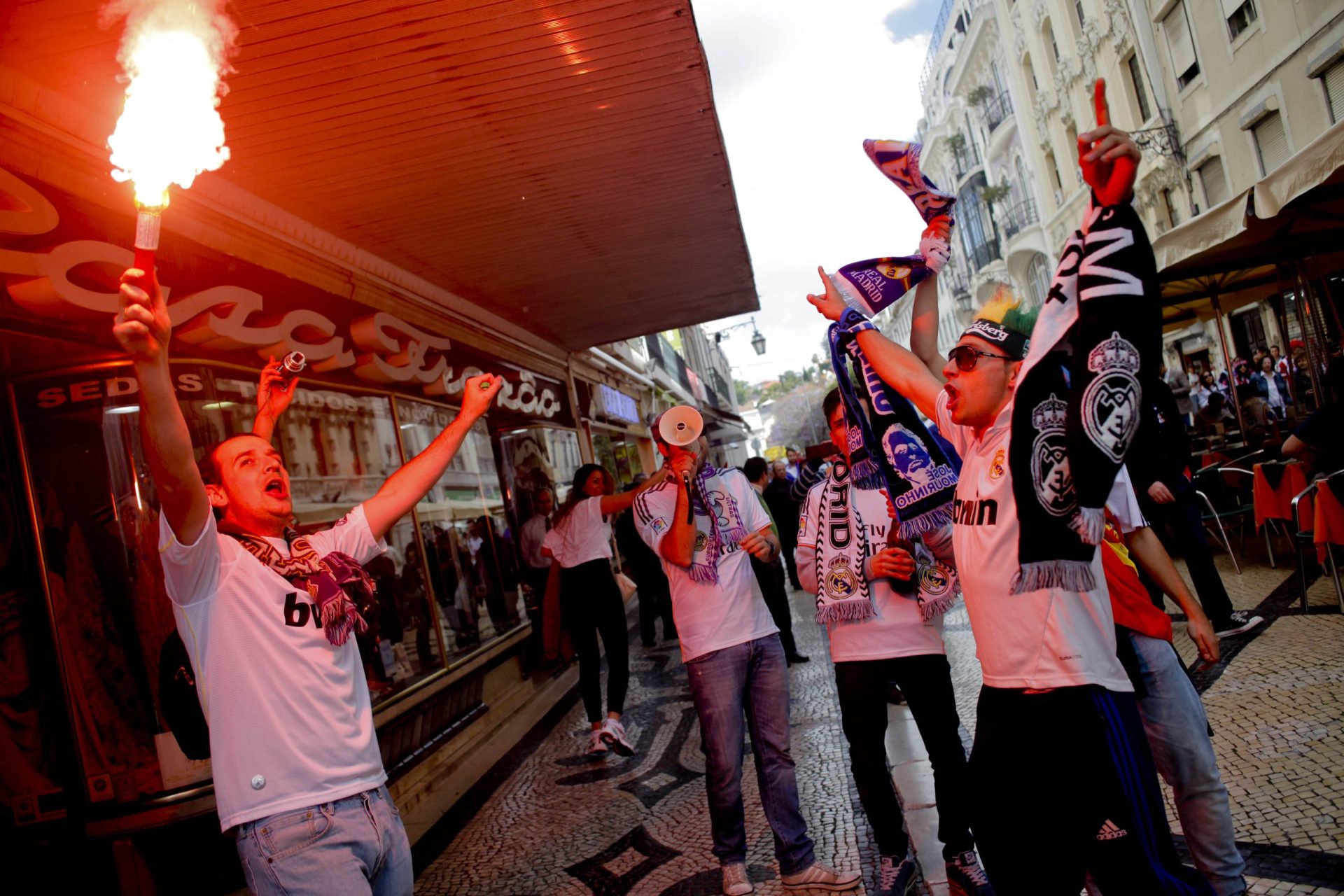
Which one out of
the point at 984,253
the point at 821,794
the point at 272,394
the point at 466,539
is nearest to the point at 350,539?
the point at 272,394

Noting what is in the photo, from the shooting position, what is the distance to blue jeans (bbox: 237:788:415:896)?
7.09 feet

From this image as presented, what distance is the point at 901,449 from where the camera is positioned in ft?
11.0

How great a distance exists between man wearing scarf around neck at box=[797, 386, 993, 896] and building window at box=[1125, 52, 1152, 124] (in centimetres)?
2582

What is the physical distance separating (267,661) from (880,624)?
92.4 inches

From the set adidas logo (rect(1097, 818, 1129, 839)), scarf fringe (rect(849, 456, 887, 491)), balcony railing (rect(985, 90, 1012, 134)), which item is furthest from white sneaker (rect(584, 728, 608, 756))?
balcony railing (rect(985, 90, 1012, 134))

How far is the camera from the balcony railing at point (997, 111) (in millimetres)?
38344

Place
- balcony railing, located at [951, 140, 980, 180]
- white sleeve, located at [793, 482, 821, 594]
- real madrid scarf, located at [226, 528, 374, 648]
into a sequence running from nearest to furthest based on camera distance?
real madrid scarf, located at [226, 528, 374, 648] < white sleeve, located at [793, 482, 821, 594] < balcony railing, located at [951, 140, 980, 180]

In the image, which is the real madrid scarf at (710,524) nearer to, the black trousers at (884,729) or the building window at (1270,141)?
the black trousers at (884,729)

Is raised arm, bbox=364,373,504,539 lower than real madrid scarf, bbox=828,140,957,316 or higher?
lower

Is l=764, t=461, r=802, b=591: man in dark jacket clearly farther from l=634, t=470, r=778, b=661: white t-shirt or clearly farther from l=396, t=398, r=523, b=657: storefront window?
l=634, t=470, r=778, b=661: white t-shirt

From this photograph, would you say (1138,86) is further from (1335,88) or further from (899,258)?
(899,258)

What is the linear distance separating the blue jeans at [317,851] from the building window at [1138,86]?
28.0 meters

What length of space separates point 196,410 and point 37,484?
0.97 metres

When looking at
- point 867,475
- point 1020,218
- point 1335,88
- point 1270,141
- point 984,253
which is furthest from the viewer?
point 984,253
